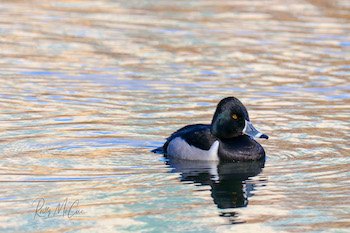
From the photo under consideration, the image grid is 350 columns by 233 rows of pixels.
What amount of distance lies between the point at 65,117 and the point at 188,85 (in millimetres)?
3215

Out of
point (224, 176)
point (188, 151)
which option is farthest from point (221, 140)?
point (224, 176)

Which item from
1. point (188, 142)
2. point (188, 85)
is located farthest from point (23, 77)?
point (188, 142)

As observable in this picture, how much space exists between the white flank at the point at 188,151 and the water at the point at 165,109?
235 mm

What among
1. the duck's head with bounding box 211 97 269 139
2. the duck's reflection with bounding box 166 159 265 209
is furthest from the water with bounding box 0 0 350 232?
the duck's head with bounding box 211 97 269 139

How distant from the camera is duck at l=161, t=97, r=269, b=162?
41.0 feet

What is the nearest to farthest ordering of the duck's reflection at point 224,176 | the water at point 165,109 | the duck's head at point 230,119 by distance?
the water at point 165,109
the duck's reflection at point 224,176
the duck's head at point 230,119

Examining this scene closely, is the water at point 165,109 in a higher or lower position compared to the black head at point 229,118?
lower

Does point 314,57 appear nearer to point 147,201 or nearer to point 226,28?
point 226,28

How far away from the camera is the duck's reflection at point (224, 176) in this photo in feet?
34.8

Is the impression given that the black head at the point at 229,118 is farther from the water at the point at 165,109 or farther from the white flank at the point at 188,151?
the water at the point at 165,109

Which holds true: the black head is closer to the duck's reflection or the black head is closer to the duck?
the duck

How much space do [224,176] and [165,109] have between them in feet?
11.6

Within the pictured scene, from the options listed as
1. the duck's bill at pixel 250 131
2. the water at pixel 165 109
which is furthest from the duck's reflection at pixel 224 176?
the duck's bill at pixel 250 131

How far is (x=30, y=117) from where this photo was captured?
47.3 feet
